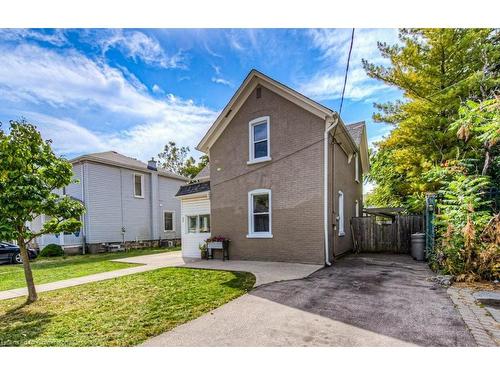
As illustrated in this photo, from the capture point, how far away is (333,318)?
12.8ft

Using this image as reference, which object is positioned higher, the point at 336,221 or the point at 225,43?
the point at 225,43

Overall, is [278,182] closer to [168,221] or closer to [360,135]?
[360,135]

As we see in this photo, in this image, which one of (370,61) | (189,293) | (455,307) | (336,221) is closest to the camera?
(455,307)

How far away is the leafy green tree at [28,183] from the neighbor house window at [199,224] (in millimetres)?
6332

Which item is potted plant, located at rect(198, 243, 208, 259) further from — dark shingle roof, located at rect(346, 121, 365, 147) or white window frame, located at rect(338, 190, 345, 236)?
dark shingle roof, located at rect(346, 121, 365, 147)

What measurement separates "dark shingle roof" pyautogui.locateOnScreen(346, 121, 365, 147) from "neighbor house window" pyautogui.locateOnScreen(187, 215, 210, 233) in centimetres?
850

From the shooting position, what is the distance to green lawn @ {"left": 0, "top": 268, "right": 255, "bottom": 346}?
3596 millimetres

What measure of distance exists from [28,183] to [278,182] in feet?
22.3

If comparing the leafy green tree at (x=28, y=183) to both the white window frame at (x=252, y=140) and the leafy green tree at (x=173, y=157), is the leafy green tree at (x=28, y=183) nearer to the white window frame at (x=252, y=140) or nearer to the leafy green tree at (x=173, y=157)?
the white window frame at (x=252, y=140)

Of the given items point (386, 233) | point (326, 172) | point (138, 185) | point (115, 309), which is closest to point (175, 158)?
point (138, 185)
